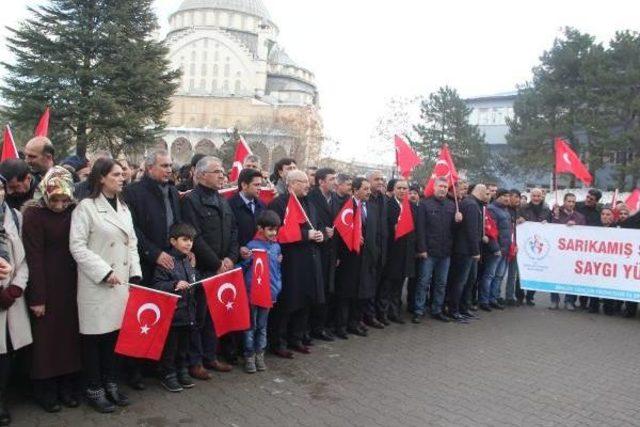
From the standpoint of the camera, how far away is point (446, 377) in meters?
6.10

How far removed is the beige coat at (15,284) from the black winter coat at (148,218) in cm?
104

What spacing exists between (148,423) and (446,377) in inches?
123

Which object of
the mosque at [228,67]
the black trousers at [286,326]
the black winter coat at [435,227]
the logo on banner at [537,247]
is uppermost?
the mosque at [228,67]

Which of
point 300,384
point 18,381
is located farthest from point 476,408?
point 18,381

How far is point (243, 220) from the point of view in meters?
6.27

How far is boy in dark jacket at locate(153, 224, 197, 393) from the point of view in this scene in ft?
17.2

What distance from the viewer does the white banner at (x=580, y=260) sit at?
9.68 metres

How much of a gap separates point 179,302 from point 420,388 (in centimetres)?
252

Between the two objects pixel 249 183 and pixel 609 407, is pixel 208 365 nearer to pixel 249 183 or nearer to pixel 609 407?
pixel 249 183

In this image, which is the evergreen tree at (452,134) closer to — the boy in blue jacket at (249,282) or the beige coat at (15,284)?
the boy in blue jacket at (249,282)

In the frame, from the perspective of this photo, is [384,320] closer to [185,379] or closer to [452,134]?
[185,379]

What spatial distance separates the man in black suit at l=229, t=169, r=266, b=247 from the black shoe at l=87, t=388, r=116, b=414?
2.11m

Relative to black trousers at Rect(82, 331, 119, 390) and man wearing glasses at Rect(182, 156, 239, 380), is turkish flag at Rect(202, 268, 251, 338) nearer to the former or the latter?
man wearing glasses at Rect(182, 156, 239, 380)

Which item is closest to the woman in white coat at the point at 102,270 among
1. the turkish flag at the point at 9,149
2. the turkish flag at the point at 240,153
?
the turkish flag at the point at 9,149
